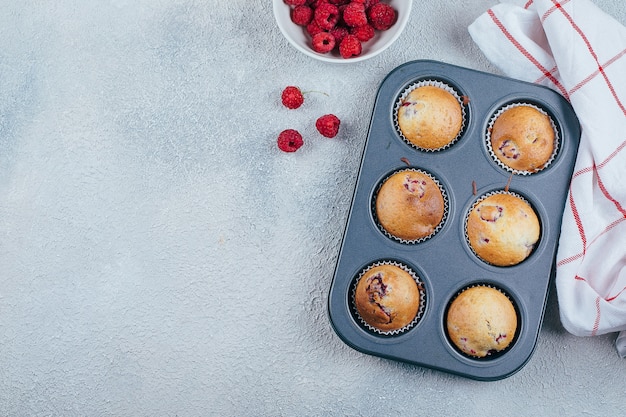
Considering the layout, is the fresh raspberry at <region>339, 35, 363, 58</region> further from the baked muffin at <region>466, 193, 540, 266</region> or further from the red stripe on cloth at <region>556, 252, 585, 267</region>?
the red stripe on cloth at <region>556, 252, 585, 267</region>

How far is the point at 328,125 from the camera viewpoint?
1729 millimetres

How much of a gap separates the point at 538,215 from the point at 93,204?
1.19 meters

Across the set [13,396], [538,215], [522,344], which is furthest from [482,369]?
[13,396]

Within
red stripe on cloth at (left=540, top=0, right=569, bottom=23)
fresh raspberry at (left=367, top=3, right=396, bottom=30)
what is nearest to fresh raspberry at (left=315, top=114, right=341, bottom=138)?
fresh raspberry at (left=367, top=3, right=396, bottom=30)

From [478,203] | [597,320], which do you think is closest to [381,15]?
[478,203]

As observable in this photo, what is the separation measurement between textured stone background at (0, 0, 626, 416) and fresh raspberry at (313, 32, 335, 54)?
133 millimetres

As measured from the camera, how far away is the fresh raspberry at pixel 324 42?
167cm

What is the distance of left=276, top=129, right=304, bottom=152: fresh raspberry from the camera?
174cm

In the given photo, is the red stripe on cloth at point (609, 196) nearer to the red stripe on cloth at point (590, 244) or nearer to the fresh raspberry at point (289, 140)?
the red stripe on cloth at point (590, 244)

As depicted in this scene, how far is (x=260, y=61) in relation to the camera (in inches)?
71.9

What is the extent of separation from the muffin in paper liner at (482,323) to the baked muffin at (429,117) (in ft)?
1.24

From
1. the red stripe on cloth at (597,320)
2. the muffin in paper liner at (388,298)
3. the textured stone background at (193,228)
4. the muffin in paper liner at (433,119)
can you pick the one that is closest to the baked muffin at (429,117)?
the muffin in paper liner at (433,119)

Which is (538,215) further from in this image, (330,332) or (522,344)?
(330,332)

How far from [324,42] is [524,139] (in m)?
0.55
